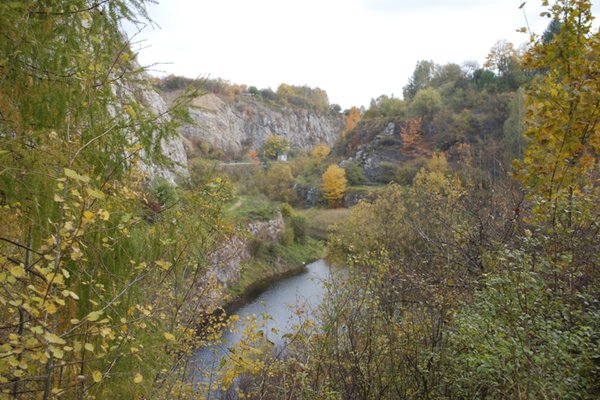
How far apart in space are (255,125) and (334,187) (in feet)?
163

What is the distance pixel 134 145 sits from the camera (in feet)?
10.5

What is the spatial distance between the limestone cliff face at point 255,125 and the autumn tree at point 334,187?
27.7 metres

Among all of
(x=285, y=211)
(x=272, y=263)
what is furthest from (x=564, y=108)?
(x=285, y=211)

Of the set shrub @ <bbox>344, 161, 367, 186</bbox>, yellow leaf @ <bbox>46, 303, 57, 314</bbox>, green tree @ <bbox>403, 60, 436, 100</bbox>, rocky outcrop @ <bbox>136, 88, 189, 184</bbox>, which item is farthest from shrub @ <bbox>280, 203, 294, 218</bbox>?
green tree @ <bbox>403, 60, 436, 100</bbox>

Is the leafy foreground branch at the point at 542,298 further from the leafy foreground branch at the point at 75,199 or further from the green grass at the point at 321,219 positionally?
the green grass at the point at 321,219

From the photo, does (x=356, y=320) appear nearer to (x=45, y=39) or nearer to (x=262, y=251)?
(x=45, y=39)

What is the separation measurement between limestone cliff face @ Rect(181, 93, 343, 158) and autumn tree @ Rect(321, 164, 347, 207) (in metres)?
27.7

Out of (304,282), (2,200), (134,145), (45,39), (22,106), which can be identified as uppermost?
(45,39)

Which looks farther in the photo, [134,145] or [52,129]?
[134,145]

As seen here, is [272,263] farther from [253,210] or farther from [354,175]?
[354,175]

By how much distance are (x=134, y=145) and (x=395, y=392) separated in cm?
445

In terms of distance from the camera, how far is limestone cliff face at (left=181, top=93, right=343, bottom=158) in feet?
265

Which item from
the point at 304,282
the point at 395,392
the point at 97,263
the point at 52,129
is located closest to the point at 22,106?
the point at 52,129

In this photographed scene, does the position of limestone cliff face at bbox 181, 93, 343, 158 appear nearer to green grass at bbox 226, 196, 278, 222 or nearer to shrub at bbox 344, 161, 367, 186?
shrub at bbox 344, 161, 367, 186
